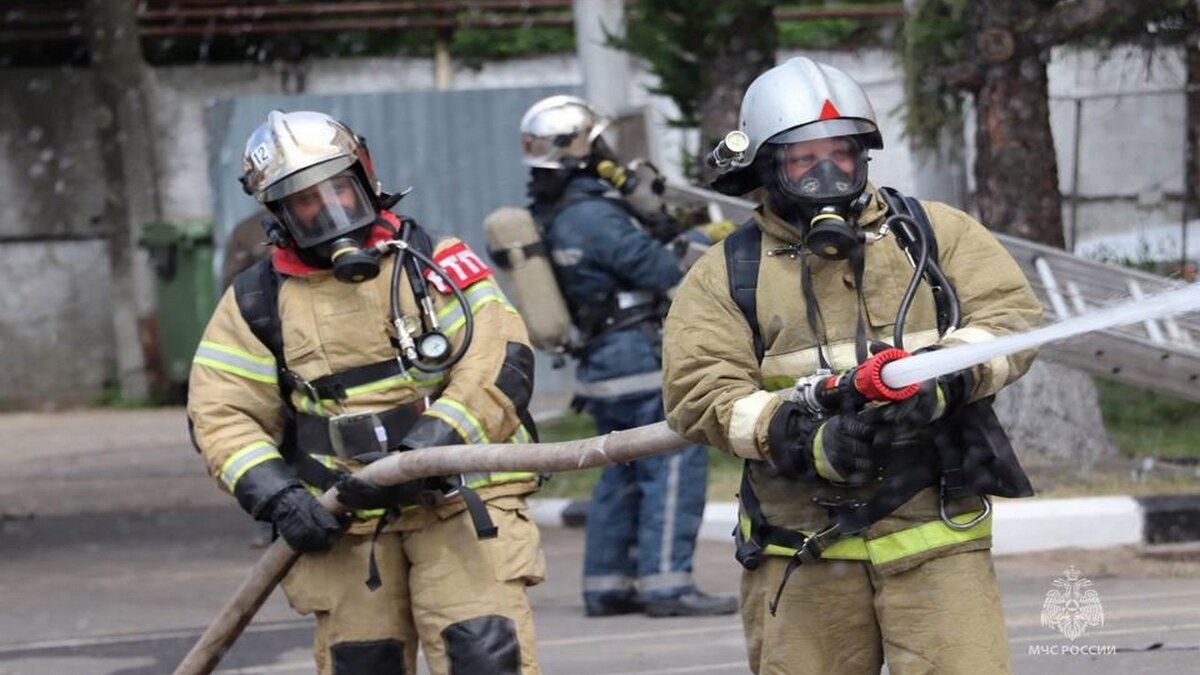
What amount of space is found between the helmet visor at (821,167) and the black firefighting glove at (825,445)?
1.49 ft

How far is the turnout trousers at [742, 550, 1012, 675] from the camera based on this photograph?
4156mm

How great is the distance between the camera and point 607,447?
15.1ft

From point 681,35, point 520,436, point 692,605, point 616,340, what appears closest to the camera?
point 520,436

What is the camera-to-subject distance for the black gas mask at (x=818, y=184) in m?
4.20

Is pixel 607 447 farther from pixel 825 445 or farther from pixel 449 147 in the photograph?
pixel 449 147

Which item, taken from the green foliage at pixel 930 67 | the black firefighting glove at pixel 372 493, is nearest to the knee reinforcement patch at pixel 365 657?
the black firefighting glove at pixel 372 493

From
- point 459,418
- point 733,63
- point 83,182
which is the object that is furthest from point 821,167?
point 83,182

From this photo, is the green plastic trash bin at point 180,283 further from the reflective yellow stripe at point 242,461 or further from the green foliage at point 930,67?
the reflective yellow stripe at point 242,461

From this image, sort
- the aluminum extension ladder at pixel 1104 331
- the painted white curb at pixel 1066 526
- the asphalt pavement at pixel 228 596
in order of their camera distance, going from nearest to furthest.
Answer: the asphalt pavement at pixel 228 596, the aluminum extension ladder at pixel 1104 331, the painted white curb at pixel 1066 526

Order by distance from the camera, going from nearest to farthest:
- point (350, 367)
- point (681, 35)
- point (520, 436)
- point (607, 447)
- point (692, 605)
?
point (607, 447)
point (350, 367)
point (520, 436)
point (692, 605)
point (681, 35)

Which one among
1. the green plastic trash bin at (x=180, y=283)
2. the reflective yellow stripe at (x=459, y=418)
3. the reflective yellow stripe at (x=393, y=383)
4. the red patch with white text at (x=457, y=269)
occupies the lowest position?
the green plastic trash bin at (x=180, y=283)

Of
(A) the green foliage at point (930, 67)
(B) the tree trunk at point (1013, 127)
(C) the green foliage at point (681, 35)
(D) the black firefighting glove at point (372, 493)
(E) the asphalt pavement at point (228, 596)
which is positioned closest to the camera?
(D) the black firefighting glove at point (372, 493)

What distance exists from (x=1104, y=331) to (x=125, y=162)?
11.3 m

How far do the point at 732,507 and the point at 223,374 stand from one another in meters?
4.99
